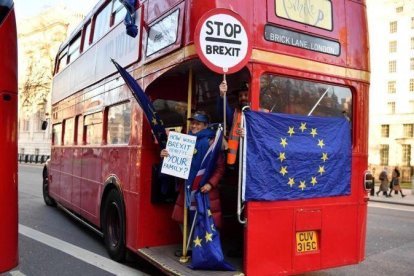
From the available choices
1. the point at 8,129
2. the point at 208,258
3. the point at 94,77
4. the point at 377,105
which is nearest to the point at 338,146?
the point at 208,258

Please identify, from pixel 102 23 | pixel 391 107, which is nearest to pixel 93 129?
pixel 102 23

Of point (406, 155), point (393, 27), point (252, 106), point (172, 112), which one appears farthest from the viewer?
point (393, 27)

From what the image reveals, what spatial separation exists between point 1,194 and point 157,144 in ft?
7.38

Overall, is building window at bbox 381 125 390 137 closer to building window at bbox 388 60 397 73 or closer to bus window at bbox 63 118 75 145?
building window at bbox 388 60 397 73

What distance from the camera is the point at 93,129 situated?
27.3ft

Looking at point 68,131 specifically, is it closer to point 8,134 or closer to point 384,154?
point 8,134

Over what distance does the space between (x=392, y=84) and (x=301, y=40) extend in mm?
65549

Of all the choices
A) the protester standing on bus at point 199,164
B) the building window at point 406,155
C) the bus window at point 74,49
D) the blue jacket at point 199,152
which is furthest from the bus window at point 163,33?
the building window at point 406,155

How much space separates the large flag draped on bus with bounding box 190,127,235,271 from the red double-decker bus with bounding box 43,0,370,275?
0.25 m

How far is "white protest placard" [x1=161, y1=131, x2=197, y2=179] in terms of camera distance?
5.20 meters

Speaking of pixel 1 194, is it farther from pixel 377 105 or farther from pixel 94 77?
pixel 377 105

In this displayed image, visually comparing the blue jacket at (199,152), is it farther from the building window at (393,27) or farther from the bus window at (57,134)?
the building window at (393,27)

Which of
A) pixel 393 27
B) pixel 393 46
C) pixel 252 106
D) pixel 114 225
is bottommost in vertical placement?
pixel 114 225

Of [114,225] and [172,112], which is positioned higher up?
[172,112]
